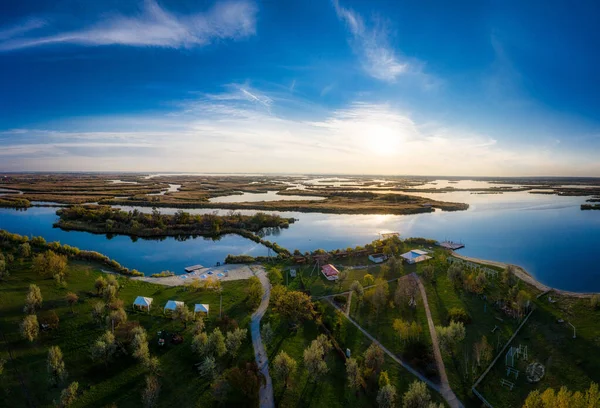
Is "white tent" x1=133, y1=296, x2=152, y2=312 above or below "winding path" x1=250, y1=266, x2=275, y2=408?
above

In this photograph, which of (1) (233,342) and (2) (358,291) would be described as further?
(2) (358,291)

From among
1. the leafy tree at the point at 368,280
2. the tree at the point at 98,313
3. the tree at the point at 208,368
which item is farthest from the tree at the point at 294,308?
the tree at the point at 98,313

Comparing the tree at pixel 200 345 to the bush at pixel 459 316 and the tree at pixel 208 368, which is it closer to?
the tree at pixel 208 368

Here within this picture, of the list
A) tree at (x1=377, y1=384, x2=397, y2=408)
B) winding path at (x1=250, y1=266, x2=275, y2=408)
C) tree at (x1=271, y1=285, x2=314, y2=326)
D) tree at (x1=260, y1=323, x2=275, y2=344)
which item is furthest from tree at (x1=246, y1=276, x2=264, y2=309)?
tree at (x1=377, y1=384, x2=397, y2=408)

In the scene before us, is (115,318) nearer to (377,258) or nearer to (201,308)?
(201,308)

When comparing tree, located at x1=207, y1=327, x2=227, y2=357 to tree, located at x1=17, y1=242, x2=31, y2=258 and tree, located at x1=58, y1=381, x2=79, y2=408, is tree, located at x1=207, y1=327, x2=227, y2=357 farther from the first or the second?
tree, located at x1=17, y1=242, x2=31, y2=258

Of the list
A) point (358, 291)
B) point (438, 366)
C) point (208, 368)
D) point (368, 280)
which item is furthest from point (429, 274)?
point (208, 368)

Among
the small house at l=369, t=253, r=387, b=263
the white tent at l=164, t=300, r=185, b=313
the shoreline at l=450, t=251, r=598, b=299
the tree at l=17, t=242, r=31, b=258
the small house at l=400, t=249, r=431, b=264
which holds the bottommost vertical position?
the shoreline at l=450, t=251, r=598, b=299
